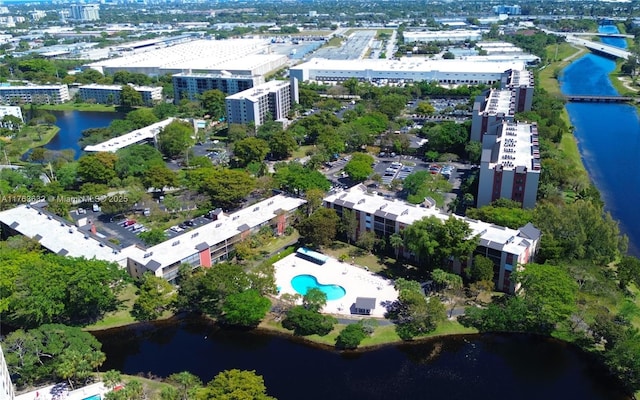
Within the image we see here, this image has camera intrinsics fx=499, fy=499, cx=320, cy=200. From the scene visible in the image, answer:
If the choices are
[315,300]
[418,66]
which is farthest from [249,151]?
[418,66]

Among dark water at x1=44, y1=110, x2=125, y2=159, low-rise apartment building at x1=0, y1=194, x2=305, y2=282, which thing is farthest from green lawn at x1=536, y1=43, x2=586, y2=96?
dark water at x1=44, y1=110, x2=125, y2=159

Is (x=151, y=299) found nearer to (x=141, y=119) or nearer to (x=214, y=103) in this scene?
(x=141, y=119)

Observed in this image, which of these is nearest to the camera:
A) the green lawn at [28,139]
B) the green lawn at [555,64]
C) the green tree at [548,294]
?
the green tree at [548,294]

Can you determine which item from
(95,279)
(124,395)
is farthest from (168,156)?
(124,395)

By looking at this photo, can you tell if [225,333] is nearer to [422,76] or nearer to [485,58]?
Result: [422,76]

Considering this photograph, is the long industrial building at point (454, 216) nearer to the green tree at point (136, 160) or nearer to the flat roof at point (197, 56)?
the green tree at point (136, 160)

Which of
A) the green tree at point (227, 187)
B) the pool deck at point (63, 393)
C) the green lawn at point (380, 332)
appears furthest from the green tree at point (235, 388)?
the green tree at point (227, 187)
